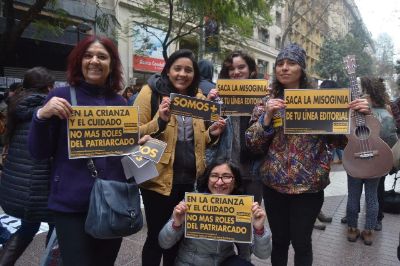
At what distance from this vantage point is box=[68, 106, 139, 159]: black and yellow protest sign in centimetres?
207

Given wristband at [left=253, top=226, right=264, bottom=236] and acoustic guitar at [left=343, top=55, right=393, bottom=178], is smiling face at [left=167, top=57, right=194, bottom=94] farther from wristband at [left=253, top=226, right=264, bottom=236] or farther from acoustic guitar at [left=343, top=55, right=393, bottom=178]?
acoustic guitar at [left=343, top=55, right=393, bottom=178]

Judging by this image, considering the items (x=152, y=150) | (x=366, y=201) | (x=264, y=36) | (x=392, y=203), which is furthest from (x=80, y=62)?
(x=264, y=36)

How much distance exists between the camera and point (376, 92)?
4.67m

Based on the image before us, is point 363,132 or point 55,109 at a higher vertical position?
point 55,109

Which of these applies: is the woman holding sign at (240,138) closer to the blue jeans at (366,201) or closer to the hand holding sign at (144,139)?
the hand holding sign at (144,139)

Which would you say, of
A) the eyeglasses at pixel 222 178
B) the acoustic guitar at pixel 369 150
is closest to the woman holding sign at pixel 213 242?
the eyeglasses at pixel 222 178

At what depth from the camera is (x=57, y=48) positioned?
41.9ft

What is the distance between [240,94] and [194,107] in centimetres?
66

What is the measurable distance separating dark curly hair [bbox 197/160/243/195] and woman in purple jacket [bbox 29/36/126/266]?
2.23 ft

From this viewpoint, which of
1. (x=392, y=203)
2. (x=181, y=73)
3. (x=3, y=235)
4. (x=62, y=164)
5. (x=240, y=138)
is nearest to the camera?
(x=62, y=164)

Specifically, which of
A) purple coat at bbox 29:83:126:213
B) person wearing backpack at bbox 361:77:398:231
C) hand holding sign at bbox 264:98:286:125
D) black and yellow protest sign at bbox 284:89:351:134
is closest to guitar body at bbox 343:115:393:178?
person wearing backpack at bbox 361:77:398:231

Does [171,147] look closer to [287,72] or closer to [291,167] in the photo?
[291,167]

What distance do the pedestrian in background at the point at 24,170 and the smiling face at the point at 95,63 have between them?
0.86 metres

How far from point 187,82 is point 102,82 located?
2.15 feet
